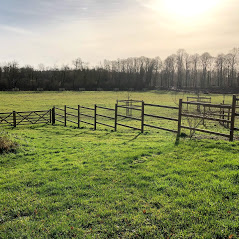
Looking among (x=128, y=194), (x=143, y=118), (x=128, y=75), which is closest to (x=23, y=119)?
(x=143, y=118)

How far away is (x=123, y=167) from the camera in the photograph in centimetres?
597

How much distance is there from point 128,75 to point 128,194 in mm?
92549

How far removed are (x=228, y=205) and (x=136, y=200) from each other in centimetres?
161

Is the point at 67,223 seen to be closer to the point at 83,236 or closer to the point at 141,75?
the point at 83,236

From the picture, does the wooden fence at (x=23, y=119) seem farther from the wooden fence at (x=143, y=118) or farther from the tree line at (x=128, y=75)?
the tree line at (x=128, y=75)

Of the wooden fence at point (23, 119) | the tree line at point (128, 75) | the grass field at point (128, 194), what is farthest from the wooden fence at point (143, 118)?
the tree line at point (128, 75)

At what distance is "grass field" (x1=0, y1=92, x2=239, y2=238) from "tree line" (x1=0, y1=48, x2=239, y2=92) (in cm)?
6619

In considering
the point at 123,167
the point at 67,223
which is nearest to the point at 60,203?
the point at 67,223

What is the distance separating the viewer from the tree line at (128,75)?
72163mm

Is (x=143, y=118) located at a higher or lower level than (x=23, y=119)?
higher

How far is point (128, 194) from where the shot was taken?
4562 mm

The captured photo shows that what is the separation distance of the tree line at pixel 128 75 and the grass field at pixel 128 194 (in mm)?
66188

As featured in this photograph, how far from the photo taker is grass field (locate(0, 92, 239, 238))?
11.5ft

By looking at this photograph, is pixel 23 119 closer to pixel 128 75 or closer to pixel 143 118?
pixel 143 118
